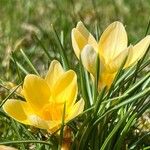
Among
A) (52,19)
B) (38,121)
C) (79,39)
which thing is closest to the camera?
(38,121)

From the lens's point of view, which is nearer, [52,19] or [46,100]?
[46,100]

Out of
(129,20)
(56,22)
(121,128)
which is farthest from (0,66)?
(121,128)

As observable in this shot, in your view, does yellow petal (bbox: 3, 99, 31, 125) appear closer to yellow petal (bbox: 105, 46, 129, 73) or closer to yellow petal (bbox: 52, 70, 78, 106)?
yellow petal (bbox: 52, 70, 78, 106)

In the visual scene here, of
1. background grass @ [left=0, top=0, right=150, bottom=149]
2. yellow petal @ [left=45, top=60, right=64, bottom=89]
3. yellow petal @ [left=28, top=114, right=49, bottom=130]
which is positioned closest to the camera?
yellow petal @ [left=28, top=114, right=49, bottom=130]

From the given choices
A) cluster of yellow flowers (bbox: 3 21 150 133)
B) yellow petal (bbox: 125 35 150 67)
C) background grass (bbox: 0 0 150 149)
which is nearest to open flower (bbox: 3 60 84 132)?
cluster of yellow flowers (bbox: 3 21 150 133)

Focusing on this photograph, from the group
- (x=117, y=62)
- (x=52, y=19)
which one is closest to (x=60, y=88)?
(x=117, y=62)

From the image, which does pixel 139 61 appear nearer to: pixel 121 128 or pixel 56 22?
pixel 121 128

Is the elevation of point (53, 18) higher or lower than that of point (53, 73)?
higher

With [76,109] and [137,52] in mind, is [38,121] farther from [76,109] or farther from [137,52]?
[137,52]

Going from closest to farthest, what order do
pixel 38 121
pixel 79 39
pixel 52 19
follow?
pixel 38 121, pixel 79 39, pixel 52 19
